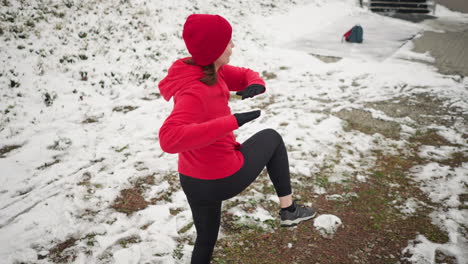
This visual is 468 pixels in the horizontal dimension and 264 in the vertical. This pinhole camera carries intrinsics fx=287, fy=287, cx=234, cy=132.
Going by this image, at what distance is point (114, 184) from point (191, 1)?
9.87 metres

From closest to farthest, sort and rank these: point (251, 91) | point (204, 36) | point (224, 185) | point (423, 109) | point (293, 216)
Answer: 1. point (204, 36)
2. point (224, 185)
3. point (251, 91)
4. point (293, 216)
5. point (423, 109)

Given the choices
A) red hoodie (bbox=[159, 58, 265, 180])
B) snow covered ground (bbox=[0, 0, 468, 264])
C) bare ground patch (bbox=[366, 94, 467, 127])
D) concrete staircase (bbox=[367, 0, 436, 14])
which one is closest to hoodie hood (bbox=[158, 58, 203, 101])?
red hoodie (bbox=[159, 58, 265, 180])

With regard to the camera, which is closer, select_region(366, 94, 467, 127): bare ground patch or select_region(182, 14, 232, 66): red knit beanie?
select_region(182, 14, 232, 66): red knit beanie

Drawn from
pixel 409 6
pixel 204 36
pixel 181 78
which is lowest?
pixel 409 6

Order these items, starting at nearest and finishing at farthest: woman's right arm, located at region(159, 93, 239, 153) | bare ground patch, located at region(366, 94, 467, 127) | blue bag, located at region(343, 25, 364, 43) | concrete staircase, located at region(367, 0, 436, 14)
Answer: woman's right arm, located at region(159, 93, 239, 153)
bare ground patch, located at region(366, 94, 467, 127)
blue bag, located at region(343, 25, 364, 43)
concrete staircase, located at region(367, 0, 436, 14)

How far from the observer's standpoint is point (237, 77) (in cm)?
226

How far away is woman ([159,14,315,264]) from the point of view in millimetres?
1523

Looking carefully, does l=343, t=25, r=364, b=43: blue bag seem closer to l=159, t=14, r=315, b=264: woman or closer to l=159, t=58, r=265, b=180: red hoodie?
l=159, t=14, r=315, b=264: woman

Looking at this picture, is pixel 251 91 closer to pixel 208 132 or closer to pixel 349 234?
pixel 208 132

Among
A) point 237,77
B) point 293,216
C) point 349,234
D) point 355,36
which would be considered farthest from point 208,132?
point 355,36

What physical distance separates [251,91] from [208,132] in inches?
28.0

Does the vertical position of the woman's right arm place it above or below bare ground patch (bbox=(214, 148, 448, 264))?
above

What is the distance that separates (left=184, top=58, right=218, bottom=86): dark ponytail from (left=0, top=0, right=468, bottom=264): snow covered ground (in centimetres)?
178

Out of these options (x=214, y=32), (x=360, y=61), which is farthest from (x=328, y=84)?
(x=214, y=32)
